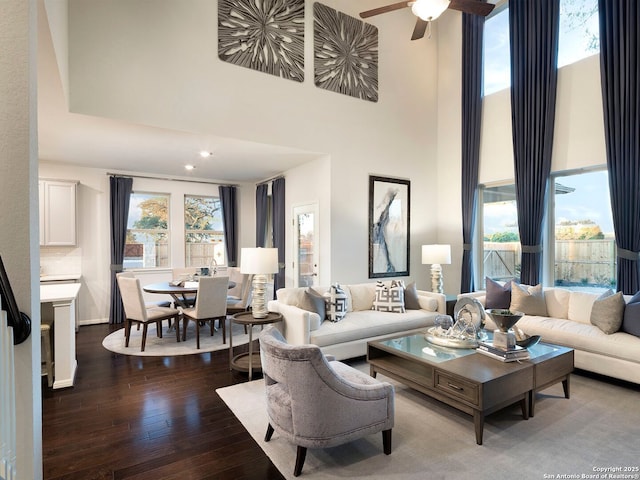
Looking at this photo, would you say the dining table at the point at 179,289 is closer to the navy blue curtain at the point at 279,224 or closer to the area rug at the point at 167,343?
the area rug at the point at 167,343

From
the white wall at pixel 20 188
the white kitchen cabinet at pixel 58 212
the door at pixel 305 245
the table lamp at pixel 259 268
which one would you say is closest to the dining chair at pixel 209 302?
the table lamp at pixel 259 268

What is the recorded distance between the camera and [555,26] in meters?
4.96

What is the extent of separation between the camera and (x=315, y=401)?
2.09m

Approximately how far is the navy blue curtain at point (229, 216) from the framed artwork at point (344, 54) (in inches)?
128

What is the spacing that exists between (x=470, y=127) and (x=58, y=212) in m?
7.10

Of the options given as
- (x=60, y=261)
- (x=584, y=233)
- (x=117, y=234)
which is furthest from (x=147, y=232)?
(x=584, y=233)

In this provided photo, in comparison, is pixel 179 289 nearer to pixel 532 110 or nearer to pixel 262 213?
pixel 262 213

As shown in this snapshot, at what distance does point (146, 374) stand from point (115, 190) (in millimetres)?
3812

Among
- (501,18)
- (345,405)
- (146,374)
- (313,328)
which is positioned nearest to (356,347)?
(313,328)

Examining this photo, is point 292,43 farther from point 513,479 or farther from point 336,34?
point 513,479

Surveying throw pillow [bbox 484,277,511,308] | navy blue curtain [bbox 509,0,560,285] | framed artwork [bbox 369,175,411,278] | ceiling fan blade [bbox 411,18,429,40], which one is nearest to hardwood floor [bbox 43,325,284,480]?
framed artwork [bbox 369,175,411,278]

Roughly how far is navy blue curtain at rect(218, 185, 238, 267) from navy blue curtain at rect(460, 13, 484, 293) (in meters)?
4.69

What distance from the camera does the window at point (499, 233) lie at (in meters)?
5.71

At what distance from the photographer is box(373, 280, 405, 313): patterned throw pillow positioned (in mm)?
4695
